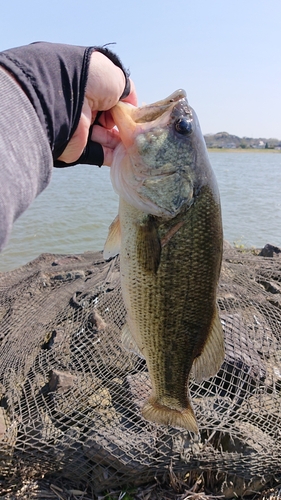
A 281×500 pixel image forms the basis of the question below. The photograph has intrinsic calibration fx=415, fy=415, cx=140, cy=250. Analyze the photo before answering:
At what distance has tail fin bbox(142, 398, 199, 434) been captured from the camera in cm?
258

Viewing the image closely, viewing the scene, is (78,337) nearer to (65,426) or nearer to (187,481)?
(65,426)

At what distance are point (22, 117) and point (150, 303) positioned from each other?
4.03 feet

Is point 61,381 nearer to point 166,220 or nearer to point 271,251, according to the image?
point 166,220

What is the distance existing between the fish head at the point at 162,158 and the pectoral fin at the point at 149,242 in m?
0.07

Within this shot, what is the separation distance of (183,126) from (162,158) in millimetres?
194

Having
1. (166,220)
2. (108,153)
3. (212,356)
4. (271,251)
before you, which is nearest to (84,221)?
(271,251)

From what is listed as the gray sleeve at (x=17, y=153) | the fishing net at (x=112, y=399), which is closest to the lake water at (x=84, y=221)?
the fishing net at (x=112, y=399)

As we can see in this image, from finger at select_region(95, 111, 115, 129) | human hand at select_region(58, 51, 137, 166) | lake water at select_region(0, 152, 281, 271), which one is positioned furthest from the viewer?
lake water at select_region(0, 152, 281, 271)

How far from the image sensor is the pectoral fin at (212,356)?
94.9 inches

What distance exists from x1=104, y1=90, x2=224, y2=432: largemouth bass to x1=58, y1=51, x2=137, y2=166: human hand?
10 centimetres

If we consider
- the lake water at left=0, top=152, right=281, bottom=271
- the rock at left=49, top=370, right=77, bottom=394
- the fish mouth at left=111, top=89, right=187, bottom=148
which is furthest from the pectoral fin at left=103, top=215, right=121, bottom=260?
the lake water at left=0, top=152, right=281, bottom=271

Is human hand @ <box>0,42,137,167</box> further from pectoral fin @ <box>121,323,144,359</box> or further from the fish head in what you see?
pectoral fin @ <box>121,323,144,359</box>

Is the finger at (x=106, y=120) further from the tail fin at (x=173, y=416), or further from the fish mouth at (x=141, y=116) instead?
the tail fin at (x=173, y=416)

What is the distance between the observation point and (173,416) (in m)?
2.60
